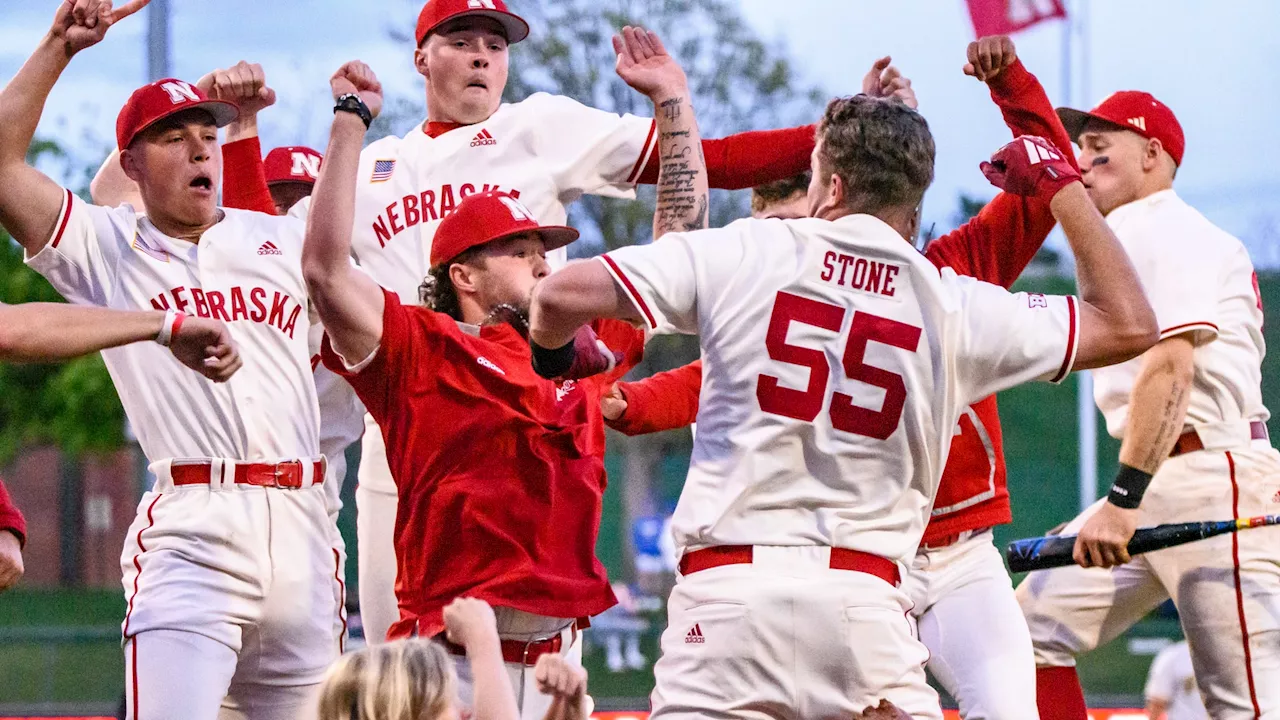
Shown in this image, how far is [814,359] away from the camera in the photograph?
146 inches

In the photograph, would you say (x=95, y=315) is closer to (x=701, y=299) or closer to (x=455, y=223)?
(x=455, y=223)

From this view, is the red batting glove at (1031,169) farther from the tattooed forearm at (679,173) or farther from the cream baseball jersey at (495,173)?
the cream baseball jersey at (495,173)

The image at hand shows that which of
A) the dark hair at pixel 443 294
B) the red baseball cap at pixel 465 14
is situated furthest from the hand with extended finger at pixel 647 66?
the dark hair at pixel 443 294

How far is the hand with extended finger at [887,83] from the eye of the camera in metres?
4.99

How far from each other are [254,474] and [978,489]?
2230mm

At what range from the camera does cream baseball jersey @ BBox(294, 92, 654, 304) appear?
5.41m

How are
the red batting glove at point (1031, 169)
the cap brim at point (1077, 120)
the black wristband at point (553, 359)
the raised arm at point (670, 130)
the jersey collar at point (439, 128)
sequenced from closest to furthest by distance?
1. the black wristband at point (553, 359)
2. the red batting glove at point (1031, 169)
3. the raised arm at point (670, 130)
4. the jersey collar at point (439, 128)
5. the cap brim at point (1077, 120)

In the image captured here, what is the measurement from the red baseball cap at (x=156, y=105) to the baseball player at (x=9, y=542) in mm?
1162

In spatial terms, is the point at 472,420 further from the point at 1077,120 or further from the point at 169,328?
the point at 1077,120

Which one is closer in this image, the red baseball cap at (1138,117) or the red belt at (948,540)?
the red belt at (948,540)

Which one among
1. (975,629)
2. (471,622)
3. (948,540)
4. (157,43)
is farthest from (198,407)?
(157,43)

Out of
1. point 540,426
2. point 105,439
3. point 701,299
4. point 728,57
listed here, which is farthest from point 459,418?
point 105,439

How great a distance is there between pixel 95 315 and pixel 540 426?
4.04 feet

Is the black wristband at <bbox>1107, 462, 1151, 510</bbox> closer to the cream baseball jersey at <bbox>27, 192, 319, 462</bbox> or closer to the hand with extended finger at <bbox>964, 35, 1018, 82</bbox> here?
the hand with extended finger at <bbox>964, 35, 1018, 82</bbox>
